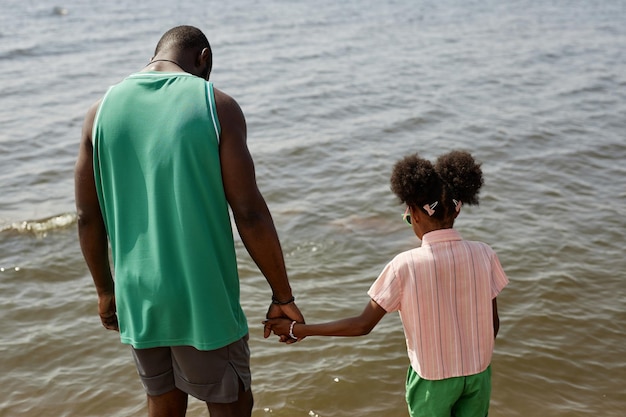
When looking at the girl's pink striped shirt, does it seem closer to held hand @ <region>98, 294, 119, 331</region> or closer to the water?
held hand @ <region>98, 294, 119, 331</region>

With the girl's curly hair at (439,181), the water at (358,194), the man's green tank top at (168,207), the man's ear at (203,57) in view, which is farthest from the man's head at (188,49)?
the water at (358,194)

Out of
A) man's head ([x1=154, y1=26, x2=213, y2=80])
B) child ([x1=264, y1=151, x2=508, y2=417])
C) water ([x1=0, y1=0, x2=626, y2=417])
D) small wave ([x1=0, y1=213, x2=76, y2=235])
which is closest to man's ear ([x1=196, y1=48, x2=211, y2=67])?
man's head ([x1=154, y1=26, x2=213, y2=80])

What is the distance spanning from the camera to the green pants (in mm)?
2939

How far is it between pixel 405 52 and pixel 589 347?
11771 millimetres

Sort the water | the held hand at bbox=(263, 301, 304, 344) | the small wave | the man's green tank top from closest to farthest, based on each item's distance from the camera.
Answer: the man's green tank top
the held hand at bbox=(263, 301, 304, 344)
the water
the small wave

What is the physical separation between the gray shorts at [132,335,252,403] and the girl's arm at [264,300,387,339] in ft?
0.70

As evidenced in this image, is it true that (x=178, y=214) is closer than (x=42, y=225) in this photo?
Yes

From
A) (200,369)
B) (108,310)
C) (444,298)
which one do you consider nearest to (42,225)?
(108,310)

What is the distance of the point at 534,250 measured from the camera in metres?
6.38

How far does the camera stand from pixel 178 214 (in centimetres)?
268

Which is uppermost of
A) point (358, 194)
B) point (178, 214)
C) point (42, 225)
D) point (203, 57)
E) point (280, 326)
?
point (203, 57)

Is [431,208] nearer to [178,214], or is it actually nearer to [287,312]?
[287,312]

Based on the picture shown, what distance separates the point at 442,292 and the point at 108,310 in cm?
133

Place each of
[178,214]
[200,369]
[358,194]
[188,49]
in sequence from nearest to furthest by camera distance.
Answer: [178,214], [200,369], [188,49], [358,194]
